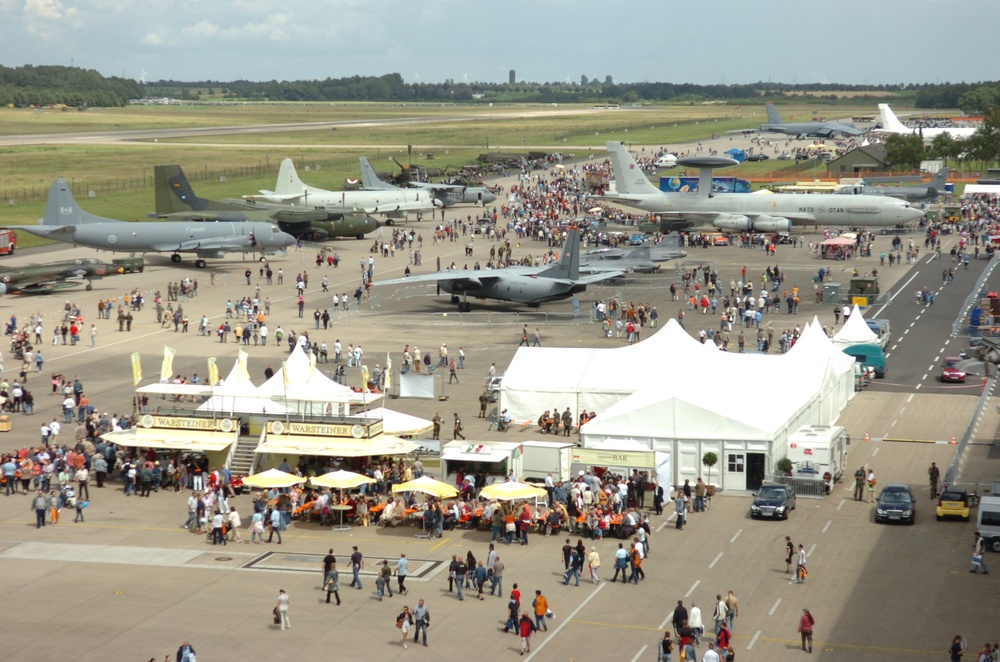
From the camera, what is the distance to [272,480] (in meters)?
35.3

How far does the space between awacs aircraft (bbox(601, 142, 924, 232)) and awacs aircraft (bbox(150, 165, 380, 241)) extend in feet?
67.6

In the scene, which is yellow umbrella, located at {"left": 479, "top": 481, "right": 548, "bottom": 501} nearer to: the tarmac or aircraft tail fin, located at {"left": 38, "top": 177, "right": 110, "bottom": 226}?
the tarmac

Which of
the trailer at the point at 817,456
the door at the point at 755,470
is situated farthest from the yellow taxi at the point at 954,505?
the door at the point at 755,470

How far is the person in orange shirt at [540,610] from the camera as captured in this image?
87.0 ft

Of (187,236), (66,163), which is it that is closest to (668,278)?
(187,236)

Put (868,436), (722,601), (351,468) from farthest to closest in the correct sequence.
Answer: (868,436) → (351,468) → (722,601)

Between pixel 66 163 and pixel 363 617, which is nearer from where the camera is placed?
pixel 363 617

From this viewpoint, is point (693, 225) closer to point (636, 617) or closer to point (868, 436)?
point (868, 436)

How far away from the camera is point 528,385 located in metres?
45.3

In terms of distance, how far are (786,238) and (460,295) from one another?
36.9 metres

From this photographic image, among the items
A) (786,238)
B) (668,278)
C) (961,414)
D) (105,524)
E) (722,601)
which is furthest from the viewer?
(786,238)

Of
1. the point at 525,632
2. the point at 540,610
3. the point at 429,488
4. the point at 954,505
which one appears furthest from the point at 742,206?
the point at 525,632

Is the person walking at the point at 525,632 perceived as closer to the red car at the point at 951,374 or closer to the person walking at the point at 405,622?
the person walking at the point at 405,622

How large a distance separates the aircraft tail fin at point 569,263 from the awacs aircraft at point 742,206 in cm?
3426
